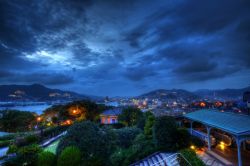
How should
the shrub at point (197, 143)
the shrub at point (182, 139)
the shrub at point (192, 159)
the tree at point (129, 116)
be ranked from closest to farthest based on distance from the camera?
the shrub at point (192, 159), the shrub at point (182, 139), the shrub at point (197, 143), the tree at point (129, 116)

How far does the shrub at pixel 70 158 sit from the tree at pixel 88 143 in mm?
747

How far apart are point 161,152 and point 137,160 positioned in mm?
2055

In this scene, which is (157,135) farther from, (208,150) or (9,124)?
(9,124)

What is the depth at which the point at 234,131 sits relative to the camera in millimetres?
9539

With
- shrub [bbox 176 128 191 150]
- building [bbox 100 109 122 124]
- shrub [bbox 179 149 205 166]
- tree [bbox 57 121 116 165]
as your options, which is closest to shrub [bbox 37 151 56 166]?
tree [bbox 57 121 116 165]

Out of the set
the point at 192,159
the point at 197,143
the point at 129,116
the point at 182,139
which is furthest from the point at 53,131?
the point at 192,159

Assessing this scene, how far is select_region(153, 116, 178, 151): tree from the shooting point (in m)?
14.1

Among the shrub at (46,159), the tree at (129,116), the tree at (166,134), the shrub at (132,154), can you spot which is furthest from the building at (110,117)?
the shrub at (46,159)

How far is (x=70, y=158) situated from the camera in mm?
11672

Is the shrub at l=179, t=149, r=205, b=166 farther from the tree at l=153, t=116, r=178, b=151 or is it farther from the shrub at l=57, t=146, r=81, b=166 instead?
the shrub at l=57, t=146, r=81, b=166

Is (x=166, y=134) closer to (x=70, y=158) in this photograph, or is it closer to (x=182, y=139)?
(x=182, y=139)

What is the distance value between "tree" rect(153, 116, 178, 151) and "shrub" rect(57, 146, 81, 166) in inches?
255

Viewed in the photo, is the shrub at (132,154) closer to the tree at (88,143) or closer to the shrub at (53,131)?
the tree at (88,143)

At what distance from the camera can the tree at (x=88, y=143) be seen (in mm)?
13016
